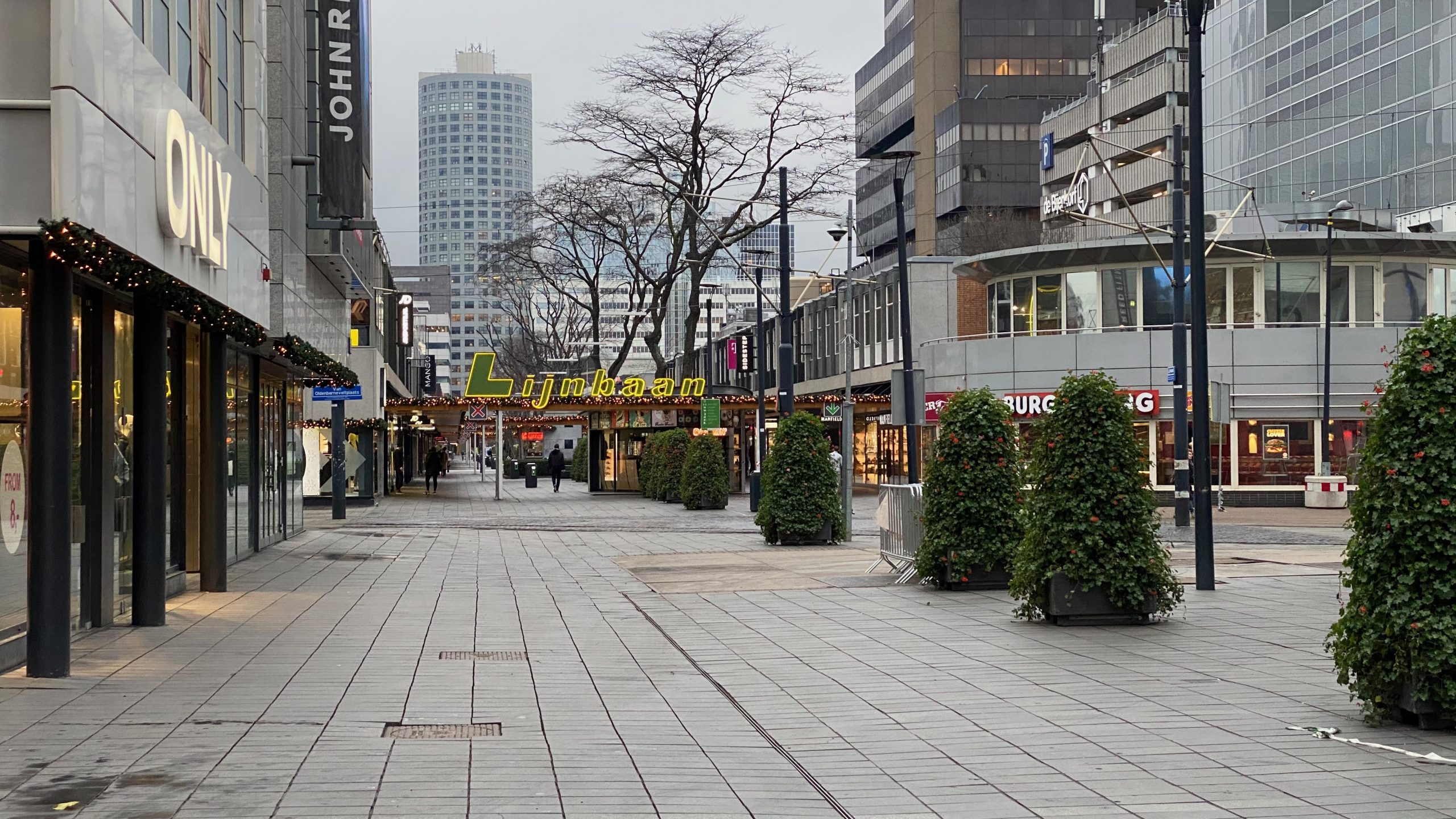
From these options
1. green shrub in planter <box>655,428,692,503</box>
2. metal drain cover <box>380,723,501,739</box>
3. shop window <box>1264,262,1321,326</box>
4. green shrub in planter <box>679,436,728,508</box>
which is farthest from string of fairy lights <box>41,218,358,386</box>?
shop window <box>1264,262,1321,326</box>

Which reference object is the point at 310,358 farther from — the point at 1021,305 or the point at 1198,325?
the point at 1021,305

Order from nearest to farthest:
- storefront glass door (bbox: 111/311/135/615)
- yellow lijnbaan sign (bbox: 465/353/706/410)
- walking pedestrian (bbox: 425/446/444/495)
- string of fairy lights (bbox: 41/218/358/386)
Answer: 1. string of fairy lights (bbox: 41/218/358/386)
2. storefront glass door (bbox: 111/311/135/615)
3. yellow lijnbaan sign (bbox: 465/353/706/410)
4. walking pedestrian (bbox: 425/446/444/495)

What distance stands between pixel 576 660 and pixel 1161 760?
5380 millimetres

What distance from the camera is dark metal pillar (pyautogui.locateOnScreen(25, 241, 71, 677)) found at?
1047 centimetres

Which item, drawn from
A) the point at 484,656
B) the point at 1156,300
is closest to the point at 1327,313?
the point at 1156,300

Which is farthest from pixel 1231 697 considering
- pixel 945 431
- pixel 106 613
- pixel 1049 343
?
pixel 1049 343

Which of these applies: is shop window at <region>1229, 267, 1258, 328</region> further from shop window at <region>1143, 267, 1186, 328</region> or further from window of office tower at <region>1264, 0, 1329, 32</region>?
window of office tower at <region>1264, 0, 1329, 32</region>

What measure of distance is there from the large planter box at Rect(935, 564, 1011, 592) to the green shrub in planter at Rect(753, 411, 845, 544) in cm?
797

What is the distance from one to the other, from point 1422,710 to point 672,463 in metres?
38.4

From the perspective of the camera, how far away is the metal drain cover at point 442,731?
8.58 metres

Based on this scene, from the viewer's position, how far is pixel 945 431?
55.1ft

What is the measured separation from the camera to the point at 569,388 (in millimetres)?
53188

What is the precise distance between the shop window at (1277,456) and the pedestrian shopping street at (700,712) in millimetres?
24074

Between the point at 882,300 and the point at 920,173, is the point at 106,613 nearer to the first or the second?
the point at 882,300
